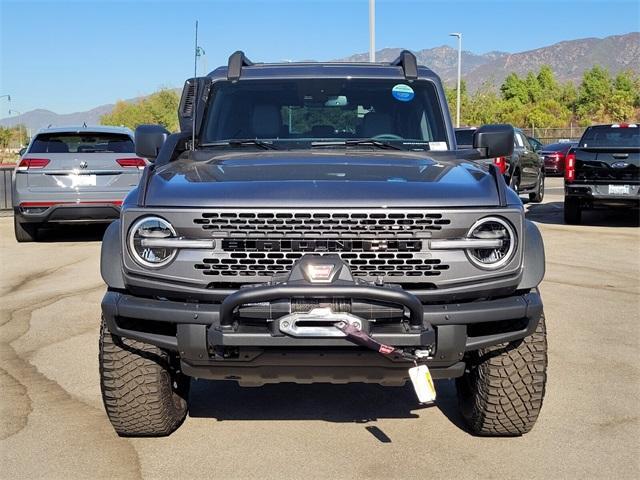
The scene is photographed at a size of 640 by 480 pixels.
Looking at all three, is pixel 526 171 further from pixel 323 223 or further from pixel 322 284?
pixel 322 284

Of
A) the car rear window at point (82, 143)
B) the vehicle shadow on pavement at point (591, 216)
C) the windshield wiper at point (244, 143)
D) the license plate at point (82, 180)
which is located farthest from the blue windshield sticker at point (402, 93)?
the vehicle shadow on pavement at point (591, 216)

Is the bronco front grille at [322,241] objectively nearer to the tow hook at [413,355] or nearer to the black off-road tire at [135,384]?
the tow hook at [413,355]

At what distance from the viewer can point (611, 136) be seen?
1645 centimetres

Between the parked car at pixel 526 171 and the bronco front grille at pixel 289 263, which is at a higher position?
the bronco front grille at pixel 289 263

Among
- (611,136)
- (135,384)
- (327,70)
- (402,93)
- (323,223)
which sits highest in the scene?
(327,70)

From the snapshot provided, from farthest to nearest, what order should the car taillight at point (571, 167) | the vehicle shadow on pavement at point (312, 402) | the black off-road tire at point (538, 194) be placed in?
1. the black off-road tire at point (538, 194)
2. the car taillight at point (571, 167)
3. the vehicle shadow on pavement at point (312, 402)

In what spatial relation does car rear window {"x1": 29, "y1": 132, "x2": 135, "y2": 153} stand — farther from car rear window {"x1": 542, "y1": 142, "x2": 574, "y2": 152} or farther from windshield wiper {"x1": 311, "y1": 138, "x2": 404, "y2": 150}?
car rear window {"x1": 542, "y1": 142, "x2": 574, "y2": 152}

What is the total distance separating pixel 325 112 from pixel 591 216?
13458 mm

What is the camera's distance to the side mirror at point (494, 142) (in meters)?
5.55

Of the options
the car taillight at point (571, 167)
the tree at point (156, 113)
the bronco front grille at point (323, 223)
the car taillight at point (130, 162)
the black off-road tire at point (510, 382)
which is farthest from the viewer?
the tree at point (156, 113)

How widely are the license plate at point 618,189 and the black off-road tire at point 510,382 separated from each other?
11.4 meters

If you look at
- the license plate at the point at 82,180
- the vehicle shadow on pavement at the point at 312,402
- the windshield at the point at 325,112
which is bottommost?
the vehicle shadow on pavement at the point at 312,402

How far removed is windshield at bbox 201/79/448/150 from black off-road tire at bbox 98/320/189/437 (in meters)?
1.61

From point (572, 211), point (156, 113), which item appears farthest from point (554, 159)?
point (156, 113)
